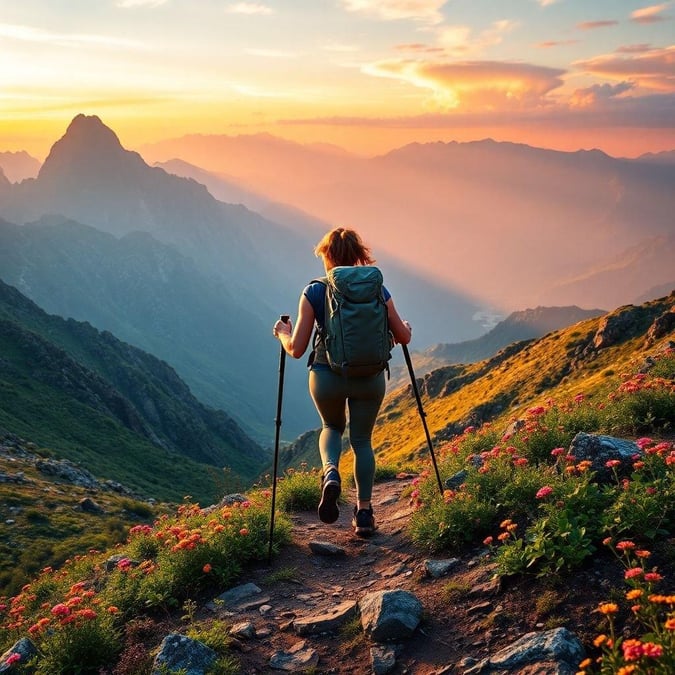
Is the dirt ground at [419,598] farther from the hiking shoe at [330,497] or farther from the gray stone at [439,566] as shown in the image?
the hiking shoe at [330,497]

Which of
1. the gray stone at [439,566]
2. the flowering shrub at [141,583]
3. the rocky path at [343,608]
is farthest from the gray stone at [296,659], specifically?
the gray stone at [439,566]

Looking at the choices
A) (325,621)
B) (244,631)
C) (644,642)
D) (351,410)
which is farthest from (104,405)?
(644,642)

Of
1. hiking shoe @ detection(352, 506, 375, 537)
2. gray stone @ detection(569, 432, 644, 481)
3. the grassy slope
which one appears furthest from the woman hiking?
the grassy slope

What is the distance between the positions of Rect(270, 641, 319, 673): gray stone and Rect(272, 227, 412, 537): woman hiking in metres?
1.75

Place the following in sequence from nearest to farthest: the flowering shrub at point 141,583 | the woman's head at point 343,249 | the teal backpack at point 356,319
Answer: the flowering shrub at point 141,583 → the teal backpack at point 356,319 → the woman's head at point 343,249

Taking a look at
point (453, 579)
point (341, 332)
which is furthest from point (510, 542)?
point (341, 332)

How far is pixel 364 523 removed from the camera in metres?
9.46

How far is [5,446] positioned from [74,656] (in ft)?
178

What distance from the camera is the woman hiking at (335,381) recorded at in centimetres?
809

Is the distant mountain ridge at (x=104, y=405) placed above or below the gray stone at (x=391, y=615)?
below

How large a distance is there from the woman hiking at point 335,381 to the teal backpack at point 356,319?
175mm

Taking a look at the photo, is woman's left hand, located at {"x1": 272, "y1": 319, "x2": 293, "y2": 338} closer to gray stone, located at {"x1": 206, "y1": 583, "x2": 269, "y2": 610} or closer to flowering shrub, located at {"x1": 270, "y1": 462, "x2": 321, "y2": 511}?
gray stone, located at {"x1": 206, "y1": 583, "x2": 269, "y2": 610}

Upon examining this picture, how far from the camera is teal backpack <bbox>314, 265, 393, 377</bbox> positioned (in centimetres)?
773

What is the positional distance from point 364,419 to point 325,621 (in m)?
2.61
